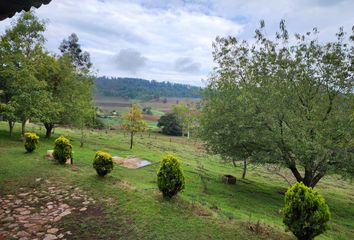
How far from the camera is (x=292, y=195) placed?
6715 mm

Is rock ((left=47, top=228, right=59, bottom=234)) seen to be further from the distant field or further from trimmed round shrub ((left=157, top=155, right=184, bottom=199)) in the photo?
the distant field

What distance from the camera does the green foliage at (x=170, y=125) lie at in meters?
59.6

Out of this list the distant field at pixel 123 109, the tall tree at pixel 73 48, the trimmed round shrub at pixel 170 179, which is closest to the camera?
the trimmed round shrub at pixel 170 179

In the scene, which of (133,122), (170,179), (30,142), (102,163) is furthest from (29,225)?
(133,122)

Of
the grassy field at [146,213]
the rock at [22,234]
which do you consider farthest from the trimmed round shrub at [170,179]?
the rock at [22,234]

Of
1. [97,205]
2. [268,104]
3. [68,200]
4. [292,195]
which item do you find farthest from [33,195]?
[268,104]

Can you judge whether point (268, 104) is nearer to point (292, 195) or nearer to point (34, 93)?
point (292, 195)

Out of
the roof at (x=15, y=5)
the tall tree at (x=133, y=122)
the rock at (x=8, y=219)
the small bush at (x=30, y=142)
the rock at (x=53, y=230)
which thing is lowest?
the rock at (x=8, y=219)

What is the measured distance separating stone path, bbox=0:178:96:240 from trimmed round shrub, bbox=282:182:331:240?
205 inches

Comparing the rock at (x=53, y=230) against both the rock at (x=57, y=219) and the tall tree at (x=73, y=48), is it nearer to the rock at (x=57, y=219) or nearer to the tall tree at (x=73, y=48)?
the rock at (x=57, y=219)

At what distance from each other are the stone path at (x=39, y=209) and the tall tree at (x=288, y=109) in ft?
26.3

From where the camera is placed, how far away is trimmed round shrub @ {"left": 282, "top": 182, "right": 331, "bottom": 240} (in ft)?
20.8

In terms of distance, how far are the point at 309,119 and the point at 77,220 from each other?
11.1 meters

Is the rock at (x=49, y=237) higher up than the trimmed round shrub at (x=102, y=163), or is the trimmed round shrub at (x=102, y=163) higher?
the trimmed round shrub at (x=102, y=163)
